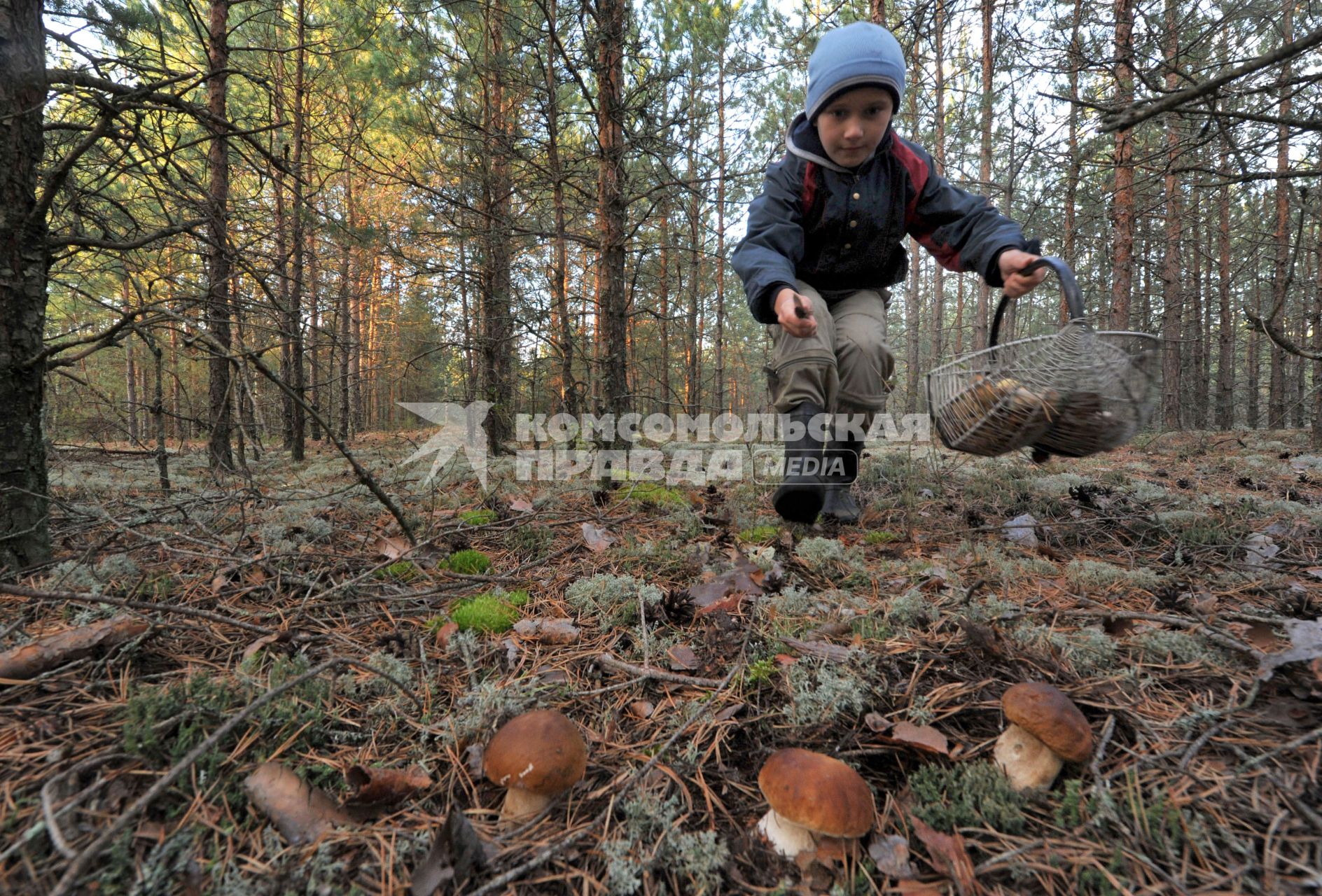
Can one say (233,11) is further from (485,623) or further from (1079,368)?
(1079,368)

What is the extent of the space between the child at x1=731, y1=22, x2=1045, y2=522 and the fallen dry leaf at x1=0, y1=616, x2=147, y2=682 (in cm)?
252

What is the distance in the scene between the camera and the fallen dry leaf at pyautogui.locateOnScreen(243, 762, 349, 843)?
3.63 ft

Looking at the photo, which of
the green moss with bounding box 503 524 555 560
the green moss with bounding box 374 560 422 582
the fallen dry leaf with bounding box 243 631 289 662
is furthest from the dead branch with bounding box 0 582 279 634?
the green moss with bounding box 503 524 555 560

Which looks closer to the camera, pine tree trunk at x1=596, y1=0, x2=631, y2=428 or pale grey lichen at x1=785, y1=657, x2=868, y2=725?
pale grey lichen at x1=785, y1=657, x2=868, y2=725

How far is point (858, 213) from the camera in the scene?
9.57ft

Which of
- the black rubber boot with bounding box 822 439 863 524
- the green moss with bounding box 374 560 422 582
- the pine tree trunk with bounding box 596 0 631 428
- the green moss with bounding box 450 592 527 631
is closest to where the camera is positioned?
the green moss with bounding box 450 592 527 631

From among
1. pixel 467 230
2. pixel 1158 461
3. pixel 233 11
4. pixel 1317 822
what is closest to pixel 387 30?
pixel 467 230

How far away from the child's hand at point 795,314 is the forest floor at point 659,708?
1.03 meters

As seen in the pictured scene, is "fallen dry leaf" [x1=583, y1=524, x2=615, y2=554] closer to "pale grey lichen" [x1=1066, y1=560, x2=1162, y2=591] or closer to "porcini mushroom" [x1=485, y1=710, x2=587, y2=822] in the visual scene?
"porcini mushroom" [x1=485, y1=710, x2=587, y2=822]

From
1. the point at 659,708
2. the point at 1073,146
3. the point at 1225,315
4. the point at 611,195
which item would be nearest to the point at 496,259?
the point at 611,195

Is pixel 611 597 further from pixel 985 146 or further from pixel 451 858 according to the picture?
pixel 985 146

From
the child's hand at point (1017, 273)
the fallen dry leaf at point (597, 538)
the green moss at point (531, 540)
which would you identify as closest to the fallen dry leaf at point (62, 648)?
the green moss at point (531, 540)

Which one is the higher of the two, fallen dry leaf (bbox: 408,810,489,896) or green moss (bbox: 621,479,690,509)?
green moss (bbox: 621,479,690,509)

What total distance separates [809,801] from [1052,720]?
575 mm
